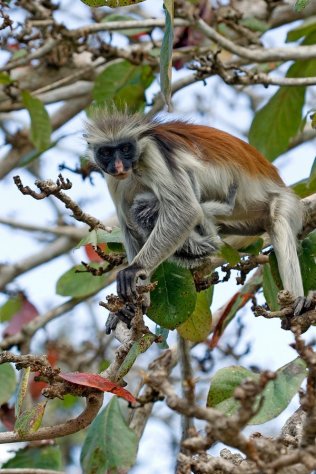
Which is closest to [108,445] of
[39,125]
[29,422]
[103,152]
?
[29,422]

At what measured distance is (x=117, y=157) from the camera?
490cm

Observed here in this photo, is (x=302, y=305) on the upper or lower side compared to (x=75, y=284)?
upper

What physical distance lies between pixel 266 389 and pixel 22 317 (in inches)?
159

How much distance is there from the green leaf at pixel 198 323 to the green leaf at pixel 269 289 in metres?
0.31

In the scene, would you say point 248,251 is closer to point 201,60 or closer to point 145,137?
point 145,137

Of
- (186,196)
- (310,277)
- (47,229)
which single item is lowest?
(47,229)

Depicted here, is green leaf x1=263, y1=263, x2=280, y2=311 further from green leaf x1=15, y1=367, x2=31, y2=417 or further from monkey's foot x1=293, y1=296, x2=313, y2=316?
green leaf x1=15, y1=367, x2=31, y2=417

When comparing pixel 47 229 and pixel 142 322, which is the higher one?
pixel 142 322

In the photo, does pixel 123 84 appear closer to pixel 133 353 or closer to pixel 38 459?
pixel 38 459

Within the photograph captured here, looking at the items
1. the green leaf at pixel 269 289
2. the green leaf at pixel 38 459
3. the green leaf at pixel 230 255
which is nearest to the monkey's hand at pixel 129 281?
the green leaf at pixel 230 255

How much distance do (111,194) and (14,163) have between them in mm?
2434

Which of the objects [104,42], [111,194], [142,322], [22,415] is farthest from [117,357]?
[104,42]

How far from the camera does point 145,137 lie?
5035mm

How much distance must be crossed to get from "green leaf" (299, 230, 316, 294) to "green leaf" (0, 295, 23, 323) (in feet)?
9.53
